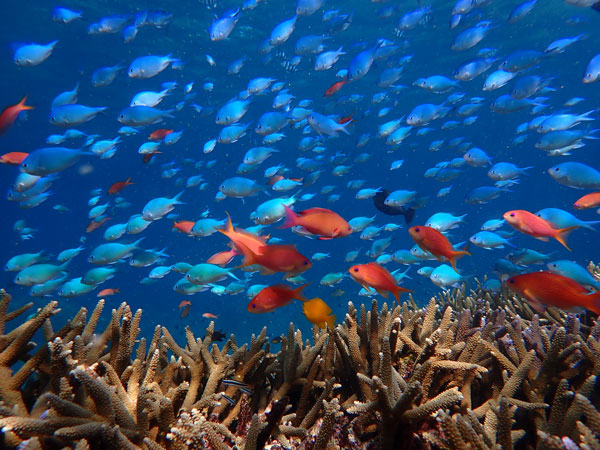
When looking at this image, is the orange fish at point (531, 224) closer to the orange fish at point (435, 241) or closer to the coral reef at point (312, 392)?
the orange fish at point (435, 241)

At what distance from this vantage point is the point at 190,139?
42.6 metres

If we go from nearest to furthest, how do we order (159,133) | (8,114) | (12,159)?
1. (8,114)
2. (12,159)
3. (159,133)

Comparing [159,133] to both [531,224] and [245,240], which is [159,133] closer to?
[245,240]

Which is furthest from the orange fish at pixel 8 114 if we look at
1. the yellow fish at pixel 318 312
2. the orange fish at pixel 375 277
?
the orange fish at pixel 375 277

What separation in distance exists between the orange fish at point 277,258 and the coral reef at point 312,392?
628 mm

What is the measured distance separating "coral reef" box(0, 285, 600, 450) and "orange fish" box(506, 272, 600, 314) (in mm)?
231

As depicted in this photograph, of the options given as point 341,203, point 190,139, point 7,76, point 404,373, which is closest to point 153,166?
point 190,139

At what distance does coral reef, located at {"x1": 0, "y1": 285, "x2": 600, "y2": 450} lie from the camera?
155 cm

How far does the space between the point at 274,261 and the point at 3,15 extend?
29390mm

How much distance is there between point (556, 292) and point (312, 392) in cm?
198

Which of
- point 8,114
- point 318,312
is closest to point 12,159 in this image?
point 8,114

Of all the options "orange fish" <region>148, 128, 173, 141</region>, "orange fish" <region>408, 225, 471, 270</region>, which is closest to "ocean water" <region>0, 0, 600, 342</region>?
"orange fish" <region>148, 128, 173, 141</region>

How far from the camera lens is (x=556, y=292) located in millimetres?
2402

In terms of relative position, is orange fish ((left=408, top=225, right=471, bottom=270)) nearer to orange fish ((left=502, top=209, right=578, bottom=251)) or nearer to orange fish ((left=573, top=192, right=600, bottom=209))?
orange fish ((left=502, top=209, right=578, bottom=251))
